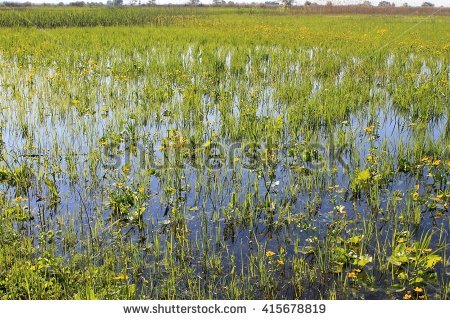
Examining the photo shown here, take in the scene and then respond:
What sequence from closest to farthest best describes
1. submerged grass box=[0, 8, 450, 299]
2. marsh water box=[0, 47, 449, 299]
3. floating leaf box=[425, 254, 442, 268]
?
floating leaf box=[425, 254, 442, 268] → submerged grass box=[0, 8, 450, 299] → marsh water box=[0, 47, 449, 299]

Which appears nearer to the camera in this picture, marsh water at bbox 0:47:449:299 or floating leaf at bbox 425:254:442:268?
floating leaf at bbox 425:254:442:268

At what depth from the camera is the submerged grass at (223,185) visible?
316 cm

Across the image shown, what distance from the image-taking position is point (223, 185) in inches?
182

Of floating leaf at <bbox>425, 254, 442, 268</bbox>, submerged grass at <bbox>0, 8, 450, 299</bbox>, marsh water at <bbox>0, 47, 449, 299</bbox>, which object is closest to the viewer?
floating leaf at <bbox>425, 254, 442, 268</bbox>

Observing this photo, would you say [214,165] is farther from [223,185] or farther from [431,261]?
[431,261]

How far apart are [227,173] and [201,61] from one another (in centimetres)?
644

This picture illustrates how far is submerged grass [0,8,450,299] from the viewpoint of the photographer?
316cm

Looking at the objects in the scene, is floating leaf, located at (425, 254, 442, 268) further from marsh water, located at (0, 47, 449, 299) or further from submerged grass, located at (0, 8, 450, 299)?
marsh water, located at (0, 47, 449, 299)

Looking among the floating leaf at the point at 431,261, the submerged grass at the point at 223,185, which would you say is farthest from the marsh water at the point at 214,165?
the floating leaf at the point at 431,261

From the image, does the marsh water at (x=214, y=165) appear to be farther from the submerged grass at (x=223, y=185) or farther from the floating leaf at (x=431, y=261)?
the floating leaf at (x=431, y=261)

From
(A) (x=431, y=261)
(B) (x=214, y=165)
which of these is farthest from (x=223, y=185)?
(A) (x=431, y=261)

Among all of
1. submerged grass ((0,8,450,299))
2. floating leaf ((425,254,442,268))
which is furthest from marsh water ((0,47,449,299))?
floating leaf ((425,254,442,268))
